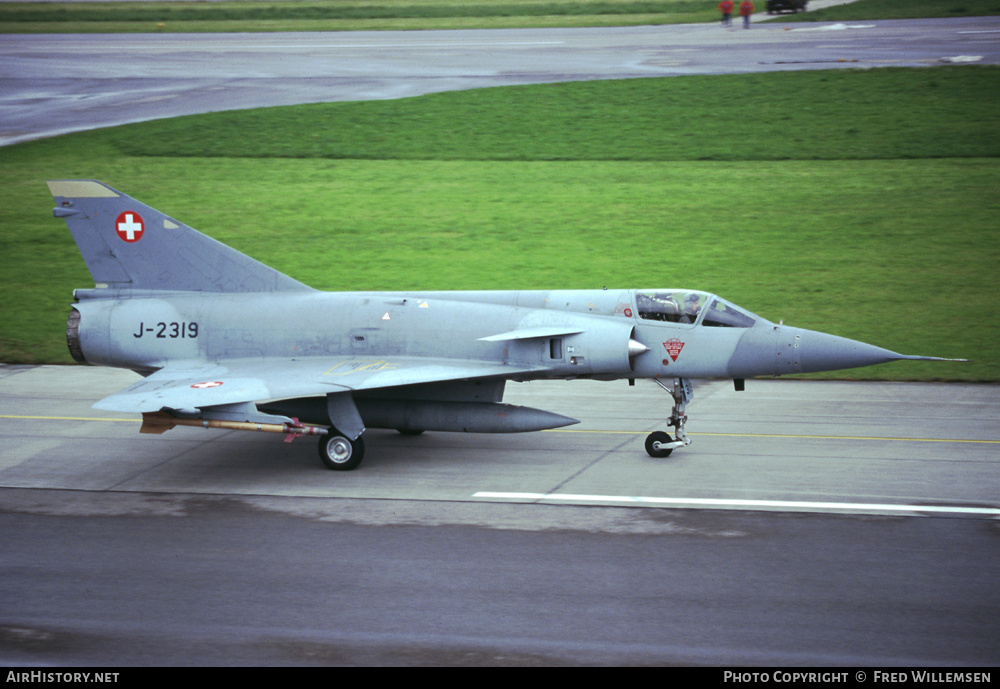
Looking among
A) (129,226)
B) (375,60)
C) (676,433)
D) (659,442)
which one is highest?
(375,60)

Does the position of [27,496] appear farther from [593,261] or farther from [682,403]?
[593,261]

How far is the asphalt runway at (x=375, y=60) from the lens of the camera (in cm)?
4141

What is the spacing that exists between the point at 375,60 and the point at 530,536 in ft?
127

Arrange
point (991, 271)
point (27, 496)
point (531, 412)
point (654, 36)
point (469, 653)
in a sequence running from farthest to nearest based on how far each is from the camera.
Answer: point (654, 36) < point (991, 271) < point (531, 412) < point (27, 496) < point (469, 653)

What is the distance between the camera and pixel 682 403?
1581 centimetres

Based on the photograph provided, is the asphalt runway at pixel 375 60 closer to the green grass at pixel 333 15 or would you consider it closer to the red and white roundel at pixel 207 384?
the green grass at pixel 333 15

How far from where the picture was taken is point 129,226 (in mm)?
17109

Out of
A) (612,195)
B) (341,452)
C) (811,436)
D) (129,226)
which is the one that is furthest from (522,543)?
(612,195)

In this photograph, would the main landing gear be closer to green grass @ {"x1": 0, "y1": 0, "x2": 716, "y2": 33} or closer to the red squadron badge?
the red squadron badge

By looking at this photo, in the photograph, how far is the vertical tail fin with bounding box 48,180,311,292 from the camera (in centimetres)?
1711

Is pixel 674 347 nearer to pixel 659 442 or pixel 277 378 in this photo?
pixel 659 442

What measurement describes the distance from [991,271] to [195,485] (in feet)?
68.3

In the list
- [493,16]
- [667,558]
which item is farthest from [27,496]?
[493,16]

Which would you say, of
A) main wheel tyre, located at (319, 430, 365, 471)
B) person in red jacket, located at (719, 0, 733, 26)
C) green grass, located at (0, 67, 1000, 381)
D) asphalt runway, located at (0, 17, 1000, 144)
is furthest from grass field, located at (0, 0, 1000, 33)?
main wheel tyre, located at (319, 430, 365, 471)
